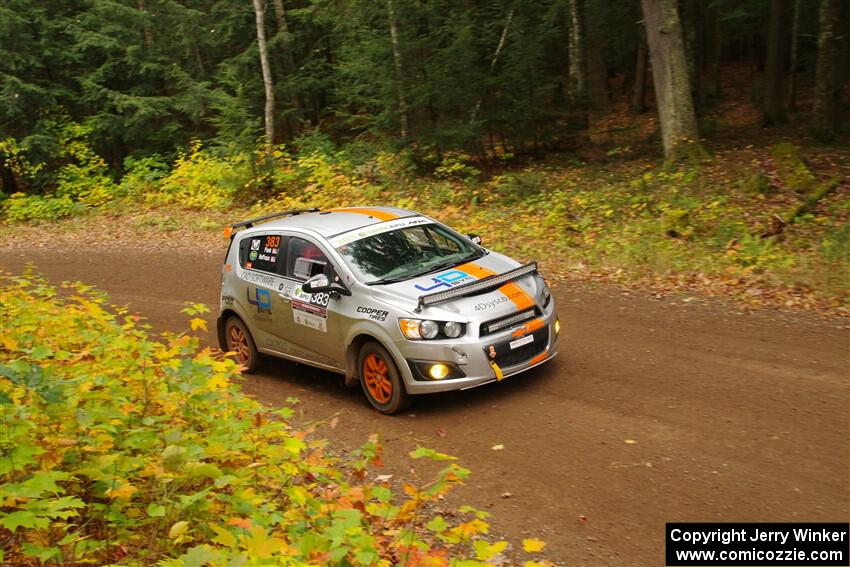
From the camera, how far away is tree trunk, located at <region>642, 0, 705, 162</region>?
16406 millimetres

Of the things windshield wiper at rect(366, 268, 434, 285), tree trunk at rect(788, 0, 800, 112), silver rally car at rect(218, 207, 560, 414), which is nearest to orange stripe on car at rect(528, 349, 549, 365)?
silver rally car at rect(218, 207, 560, 414)

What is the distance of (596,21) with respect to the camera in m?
26.3

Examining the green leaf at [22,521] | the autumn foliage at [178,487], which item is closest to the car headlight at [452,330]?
the autumn foliage at [178,487]

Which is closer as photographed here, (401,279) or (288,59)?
(401,279)

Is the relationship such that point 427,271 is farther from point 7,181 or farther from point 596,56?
point 7,181

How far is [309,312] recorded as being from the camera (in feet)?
28.0

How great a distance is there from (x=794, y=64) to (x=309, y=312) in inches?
956

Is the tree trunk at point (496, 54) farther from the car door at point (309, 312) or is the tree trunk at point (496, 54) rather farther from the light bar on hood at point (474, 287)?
the light bar on hood at point (474, 287)

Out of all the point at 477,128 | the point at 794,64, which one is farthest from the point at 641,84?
the point at 477,128

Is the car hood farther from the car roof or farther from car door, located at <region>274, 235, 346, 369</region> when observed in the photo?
the car roof

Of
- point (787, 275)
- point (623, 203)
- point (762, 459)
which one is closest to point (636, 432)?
point (762, 459)

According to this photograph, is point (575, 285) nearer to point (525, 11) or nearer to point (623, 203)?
point (623, 203)

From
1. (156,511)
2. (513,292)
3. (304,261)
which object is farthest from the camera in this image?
(304,261)

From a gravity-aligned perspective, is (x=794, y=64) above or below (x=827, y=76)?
above
